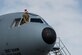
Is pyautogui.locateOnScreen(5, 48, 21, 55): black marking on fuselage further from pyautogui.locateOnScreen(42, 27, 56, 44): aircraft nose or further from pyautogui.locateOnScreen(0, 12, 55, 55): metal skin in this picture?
pyautogui.locateOnScreen(42, 27, 56, 44): aircraft nose

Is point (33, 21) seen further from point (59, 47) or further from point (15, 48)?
point (59, 47)

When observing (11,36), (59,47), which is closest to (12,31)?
(11,36)

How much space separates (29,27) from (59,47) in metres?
9.74

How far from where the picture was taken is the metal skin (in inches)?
760

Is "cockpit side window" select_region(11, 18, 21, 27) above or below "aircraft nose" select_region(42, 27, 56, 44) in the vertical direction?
above

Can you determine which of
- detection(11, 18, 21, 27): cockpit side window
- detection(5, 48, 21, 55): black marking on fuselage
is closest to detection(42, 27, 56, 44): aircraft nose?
detection(5, 48, 21, 55): black marking on fuselage

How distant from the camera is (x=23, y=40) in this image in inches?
773

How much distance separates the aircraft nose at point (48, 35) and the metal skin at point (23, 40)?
19cm

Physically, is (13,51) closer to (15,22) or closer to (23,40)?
(23,40)

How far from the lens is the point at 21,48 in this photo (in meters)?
19.7

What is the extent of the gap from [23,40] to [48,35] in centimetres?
165

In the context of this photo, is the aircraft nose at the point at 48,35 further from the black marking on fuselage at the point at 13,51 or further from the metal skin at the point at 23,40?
the black marking on fuselage at the point at 13,51

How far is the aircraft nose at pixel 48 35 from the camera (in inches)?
758

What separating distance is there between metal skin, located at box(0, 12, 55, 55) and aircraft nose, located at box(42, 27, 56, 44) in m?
0.19
